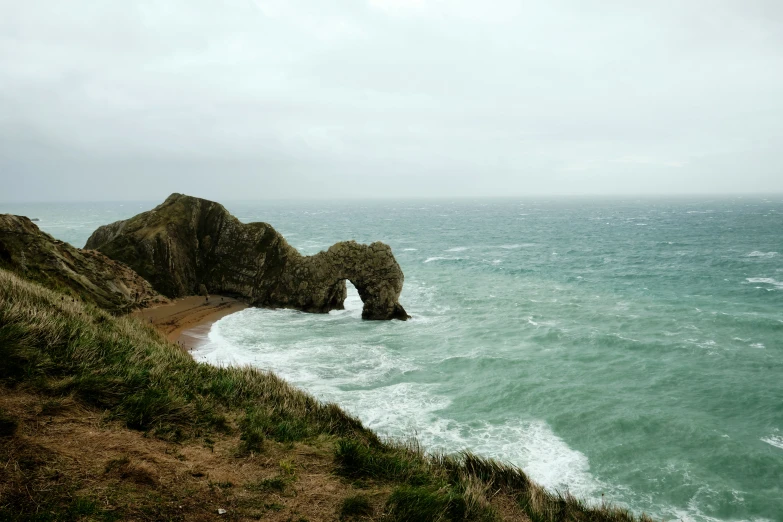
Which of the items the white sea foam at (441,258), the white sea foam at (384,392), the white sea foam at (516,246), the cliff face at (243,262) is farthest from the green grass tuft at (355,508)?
the white sea foam at (516,246)

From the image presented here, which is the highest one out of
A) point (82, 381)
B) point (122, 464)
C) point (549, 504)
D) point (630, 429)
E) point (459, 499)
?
point (82, 381)

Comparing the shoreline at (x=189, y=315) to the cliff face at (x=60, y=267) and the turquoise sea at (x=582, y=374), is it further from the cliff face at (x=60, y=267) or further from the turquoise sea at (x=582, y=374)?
the cliff face at (x=60, y=267)

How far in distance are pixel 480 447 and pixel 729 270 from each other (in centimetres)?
4904

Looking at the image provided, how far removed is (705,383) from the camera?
72.1ft

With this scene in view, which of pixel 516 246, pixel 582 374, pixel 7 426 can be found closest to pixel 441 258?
pixel 516 246

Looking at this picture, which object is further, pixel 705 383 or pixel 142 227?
→ pixel 142 227

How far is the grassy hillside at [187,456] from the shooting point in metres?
6.11

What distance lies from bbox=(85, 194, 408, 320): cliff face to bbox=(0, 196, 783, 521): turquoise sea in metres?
2.15

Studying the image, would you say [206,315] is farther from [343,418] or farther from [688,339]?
[688,339]

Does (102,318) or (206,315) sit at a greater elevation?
(102,318)

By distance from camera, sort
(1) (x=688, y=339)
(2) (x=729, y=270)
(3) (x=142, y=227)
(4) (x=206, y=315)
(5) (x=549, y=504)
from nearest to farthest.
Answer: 1. (5) (x=549, y=504)
2. (1) (x=688, y=339)
3. (4) (x=206, y=315)
4. (3) (x=142, y=227)
5. (2) (x=729, y=270)

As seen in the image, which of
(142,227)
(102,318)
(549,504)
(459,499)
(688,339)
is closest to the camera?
(459,499)

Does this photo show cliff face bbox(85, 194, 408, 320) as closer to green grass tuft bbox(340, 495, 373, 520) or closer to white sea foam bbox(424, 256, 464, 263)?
white sea foam bbox(424, 256, 464, 263)

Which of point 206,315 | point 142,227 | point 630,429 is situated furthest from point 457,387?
point 142,227
